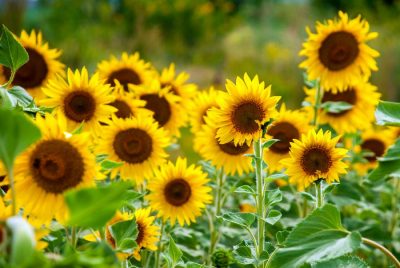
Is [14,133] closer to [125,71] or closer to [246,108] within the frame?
[246,108]

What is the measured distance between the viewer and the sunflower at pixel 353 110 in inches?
82.0

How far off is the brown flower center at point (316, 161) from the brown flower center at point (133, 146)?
0.45m

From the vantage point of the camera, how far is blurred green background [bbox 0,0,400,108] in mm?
7945

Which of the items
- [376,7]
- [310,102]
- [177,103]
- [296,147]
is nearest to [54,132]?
[296,147]

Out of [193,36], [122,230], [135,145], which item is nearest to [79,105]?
[135,145]

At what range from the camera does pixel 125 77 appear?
2006 millimetres

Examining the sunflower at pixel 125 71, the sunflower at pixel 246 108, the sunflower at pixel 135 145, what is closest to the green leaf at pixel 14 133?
the sunflower at pixel 246 108

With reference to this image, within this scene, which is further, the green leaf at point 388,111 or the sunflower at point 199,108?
the sunflower at point 199,108

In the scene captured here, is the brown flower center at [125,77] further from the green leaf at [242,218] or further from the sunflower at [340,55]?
the green leaf at [242,218]

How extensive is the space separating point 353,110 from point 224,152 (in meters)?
0.53

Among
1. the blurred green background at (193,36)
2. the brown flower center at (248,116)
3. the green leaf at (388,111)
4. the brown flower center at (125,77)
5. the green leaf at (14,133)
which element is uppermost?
the blurred green background at (193,36)

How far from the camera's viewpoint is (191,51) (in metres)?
10.1

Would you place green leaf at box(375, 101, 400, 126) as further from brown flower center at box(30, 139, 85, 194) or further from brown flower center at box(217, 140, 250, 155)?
brown flower center at box(217, 140, 250, 155)

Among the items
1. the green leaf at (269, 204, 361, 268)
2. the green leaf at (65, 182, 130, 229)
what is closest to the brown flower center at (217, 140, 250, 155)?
the green leaf at (269, 204, 361, 268)
